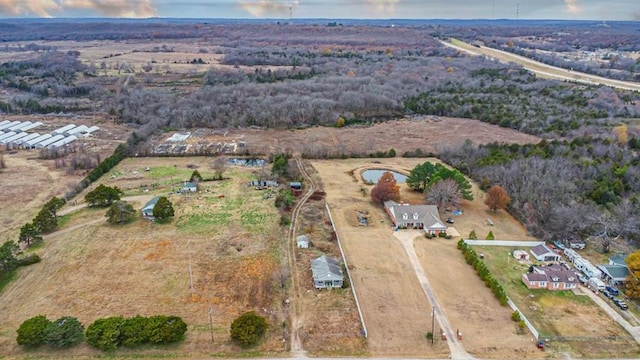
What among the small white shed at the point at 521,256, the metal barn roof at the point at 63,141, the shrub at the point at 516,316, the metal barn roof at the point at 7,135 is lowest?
the shrub at the point at 516,316

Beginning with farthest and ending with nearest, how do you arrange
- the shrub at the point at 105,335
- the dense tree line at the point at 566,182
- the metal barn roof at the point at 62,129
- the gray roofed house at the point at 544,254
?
1. the metal barn roof at the point at 62,129
2. the dense tree line at the point at 566,182
3. the gray roofed house at the point at 544,254
4. the shrub at the point at 105,335

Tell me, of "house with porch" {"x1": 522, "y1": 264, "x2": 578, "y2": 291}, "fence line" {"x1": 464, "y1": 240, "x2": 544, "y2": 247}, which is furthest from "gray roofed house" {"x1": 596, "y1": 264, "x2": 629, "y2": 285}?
"fence line" {"x1": 464, "y1": 240, "x2": 544, "y2": 247}

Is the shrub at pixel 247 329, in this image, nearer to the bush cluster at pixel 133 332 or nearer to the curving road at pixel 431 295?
the bush cluster at pixel 133 332

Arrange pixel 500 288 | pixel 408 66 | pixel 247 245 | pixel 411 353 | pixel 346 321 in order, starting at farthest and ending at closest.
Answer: pixel 408 66
pixel 247 245
pixel 500 288
pixel 346 321
pixel 411 353

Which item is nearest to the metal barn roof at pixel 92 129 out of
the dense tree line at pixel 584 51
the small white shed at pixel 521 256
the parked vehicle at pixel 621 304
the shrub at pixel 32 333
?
the shrub at pixel 32 333

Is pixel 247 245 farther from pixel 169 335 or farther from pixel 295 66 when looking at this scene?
pixel 295 66

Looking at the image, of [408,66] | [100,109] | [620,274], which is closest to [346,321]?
[620,274]
